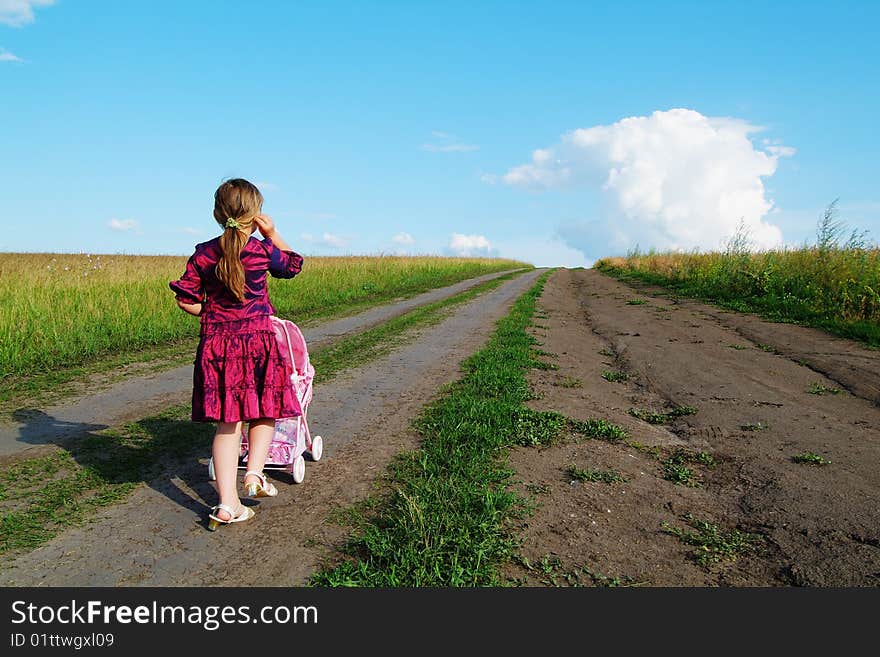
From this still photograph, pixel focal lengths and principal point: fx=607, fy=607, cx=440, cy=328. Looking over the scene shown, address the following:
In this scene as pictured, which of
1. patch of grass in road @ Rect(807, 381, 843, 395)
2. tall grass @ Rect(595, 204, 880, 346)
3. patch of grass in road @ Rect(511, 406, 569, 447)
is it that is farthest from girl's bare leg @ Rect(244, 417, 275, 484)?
tall grass @ Rect(595, 204, 880, 346)

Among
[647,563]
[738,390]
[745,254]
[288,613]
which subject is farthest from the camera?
[745,254]

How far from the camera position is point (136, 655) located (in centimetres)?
247

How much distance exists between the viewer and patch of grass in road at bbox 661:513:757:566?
3.38 m

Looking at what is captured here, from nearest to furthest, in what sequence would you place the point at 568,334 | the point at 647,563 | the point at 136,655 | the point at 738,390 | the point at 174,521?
the point at 136,655 → the point at 647,563 → the point at 174,521 → the point at 738,390 → the point at 568,334

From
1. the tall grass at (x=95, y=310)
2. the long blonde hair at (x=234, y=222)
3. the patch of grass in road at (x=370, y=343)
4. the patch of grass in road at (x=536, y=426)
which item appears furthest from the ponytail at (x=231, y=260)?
the tall grass at (x=95, y=310)

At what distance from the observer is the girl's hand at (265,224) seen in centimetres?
369

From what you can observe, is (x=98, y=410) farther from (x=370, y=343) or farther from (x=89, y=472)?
(x=370, y=343)

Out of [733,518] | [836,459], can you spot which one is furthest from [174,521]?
[836,459]

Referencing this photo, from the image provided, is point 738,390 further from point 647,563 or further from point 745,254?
point 745,254

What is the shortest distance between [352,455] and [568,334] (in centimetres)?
759

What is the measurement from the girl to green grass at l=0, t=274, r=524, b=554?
0.96m

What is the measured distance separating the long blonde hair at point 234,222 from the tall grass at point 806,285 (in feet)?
34.5

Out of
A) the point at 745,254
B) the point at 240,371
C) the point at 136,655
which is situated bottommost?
the point at 136,655

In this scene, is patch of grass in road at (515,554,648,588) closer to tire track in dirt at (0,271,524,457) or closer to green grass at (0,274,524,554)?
green grass at (0,274,524,554)
